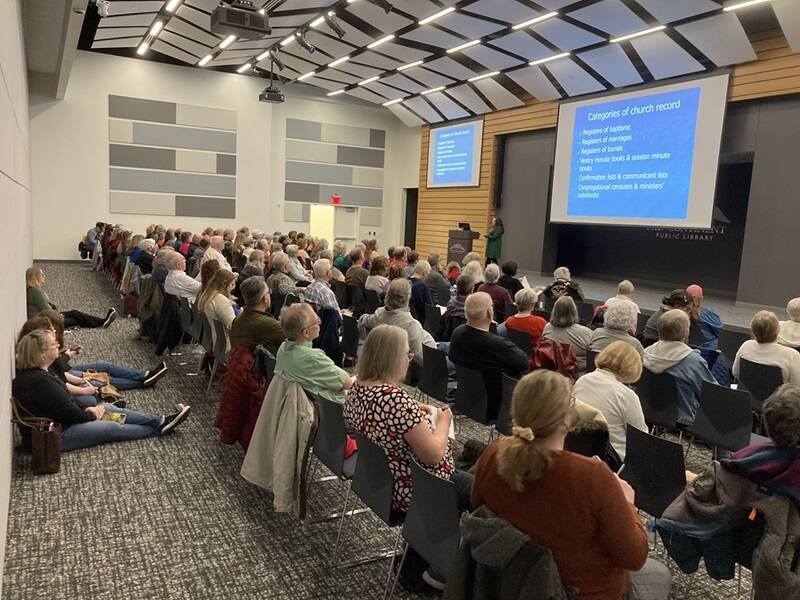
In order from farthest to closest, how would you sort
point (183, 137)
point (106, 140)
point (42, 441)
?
1. point (183, 137)
2. point (106, 140)
3. point (42, 441)

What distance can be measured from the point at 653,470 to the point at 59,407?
130 inches

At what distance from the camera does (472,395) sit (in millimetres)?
3820

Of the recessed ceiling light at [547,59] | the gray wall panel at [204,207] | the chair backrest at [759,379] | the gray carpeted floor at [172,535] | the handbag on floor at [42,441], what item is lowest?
the gray carpeted floor at [172,535]

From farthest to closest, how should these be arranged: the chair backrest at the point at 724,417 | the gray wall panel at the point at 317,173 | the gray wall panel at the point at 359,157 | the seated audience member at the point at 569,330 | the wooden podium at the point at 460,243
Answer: the gray wall panel at the point at 359,157 < the gray wall panel at the point at 317,173 < the wooden podium at the point at 460,243 < the seated audience member at the point at 569,330 < the chair backrest at the point at 724,417

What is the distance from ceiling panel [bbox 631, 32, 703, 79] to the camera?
9.64 meters

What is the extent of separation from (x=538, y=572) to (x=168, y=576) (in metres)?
1.82

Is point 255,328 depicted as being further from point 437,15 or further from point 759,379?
point 437,15

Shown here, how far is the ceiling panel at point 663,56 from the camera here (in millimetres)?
9641

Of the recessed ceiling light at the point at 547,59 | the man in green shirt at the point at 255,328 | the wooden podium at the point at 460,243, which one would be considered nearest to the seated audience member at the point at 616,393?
the man in green shirt at the point at 255,328

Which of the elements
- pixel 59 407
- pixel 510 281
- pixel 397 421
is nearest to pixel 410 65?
pixel 510 281

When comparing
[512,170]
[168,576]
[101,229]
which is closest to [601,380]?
[168,576]

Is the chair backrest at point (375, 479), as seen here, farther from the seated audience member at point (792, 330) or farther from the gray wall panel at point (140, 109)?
the gray wall panel at point (140, 109)

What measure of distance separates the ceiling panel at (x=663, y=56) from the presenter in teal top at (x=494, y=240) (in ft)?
16.4

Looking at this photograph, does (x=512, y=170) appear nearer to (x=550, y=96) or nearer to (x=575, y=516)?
(x=550, y=96)
